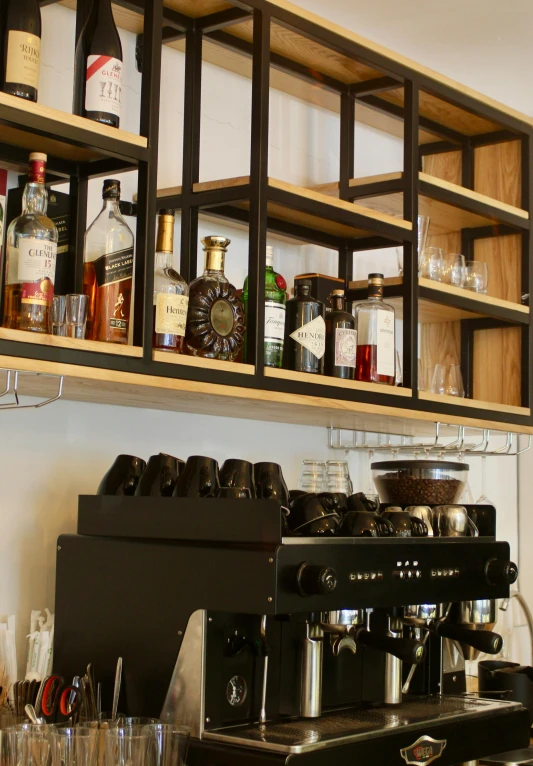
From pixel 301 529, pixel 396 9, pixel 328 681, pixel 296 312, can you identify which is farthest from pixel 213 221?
pixel 328 681

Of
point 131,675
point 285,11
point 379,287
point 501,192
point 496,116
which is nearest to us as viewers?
point 131,675

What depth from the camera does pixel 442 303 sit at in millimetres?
2369

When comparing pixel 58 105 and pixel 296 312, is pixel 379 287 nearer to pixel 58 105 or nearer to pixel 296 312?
pixel 296 312

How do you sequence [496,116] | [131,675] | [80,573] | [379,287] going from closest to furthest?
[131,675]
[80,573]
[379,287]
[496,116]

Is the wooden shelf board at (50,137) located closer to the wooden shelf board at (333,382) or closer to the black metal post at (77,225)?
the black metal post at (77,225)

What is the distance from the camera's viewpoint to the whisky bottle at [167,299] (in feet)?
5.69

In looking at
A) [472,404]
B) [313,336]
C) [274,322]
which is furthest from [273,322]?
[472,404]

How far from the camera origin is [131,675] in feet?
5.37

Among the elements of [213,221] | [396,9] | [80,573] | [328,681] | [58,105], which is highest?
[396,9]

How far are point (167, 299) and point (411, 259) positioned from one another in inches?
27.0

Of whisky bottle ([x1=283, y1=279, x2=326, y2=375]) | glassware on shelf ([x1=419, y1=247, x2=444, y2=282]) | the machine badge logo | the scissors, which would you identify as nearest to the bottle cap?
whisky bottle ([x1=283, y1=279, x2=326, y2=375])

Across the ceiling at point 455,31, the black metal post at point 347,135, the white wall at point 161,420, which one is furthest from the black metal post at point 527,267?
the black metal post at point 347,135

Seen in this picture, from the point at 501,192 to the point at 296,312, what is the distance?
95 cm

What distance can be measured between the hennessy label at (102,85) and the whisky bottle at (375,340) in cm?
Answer: 76
